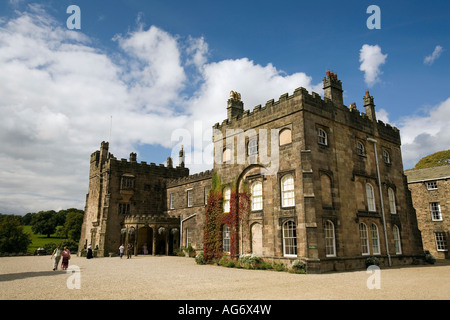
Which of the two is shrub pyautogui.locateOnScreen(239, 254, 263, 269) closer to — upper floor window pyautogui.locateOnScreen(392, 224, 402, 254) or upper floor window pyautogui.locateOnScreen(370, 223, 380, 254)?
upper floor window pyautogui.locateOnScreen(370, 223, 380, 254)

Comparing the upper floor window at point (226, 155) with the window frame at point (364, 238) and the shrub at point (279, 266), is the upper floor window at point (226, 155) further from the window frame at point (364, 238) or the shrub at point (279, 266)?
the window frame at point (364, 238)

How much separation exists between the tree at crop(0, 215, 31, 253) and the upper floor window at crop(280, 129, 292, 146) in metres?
44.1

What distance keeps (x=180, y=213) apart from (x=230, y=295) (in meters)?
26.7

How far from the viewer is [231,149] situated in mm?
24328

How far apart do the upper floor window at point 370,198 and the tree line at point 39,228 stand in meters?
47.8

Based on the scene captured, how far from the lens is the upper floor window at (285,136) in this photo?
66.2 ft

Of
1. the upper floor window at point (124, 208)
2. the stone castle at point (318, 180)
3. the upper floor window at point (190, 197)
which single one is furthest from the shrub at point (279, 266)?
the upper floor window at point (124, 208)

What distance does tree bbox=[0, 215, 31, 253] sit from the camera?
43.9 meters

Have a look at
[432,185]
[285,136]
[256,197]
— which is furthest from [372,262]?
[432,185]

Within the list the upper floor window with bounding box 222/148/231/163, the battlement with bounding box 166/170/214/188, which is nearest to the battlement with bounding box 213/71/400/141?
the upper floor window with bounding box 222/148/231/163

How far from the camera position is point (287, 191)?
64.2 ft

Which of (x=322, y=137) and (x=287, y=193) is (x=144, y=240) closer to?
(x=287, y=193)
